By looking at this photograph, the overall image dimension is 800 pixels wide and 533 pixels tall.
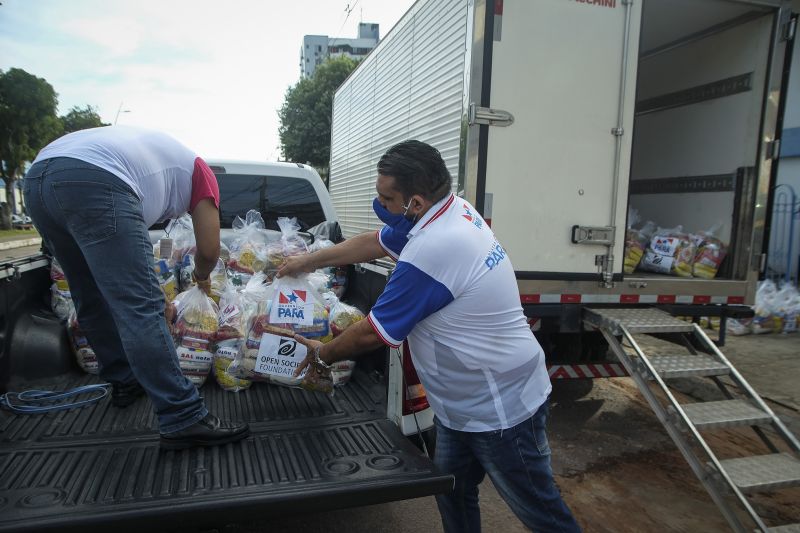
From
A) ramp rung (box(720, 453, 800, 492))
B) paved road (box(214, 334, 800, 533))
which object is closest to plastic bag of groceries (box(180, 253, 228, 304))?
paved road (box(214, 334, 800, 533))

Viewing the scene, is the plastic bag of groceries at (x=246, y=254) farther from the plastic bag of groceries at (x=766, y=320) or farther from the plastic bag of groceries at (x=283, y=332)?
the plastic bag of groceries at (x=766, y=320)

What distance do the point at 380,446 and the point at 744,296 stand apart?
3490 millimetres

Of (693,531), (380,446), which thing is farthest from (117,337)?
(693,531)

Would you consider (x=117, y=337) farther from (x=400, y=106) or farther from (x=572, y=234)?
(x=400, y=106)

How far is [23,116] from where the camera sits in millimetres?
27312

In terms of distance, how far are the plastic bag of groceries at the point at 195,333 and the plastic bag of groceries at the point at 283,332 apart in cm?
15

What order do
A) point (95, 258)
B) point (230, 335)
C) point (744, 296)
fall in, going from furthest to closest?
point (744, 296) → point (230, 335) → point (95, 258)

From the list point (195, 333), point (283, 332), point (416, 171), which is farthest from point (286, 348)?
point (416, 171)

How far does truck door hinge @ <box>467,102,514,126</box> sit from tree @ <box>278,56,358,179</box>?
17.6m

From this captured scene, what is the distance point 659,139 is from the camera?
17.9ft

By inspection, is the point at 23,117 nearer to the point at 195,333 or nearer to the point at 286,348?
the point at 195,333

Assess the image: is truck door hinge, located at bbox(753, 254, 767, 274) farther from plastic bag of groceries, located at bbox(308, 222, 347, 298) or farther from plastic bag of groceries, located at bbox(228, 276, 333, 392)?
plastic bag of groceries, located at bbox(228, 276, 333, 392)

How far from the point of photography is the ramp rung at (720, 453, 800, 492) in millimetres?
2494

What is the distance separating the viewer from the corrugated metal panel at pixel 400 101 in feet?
12.1
